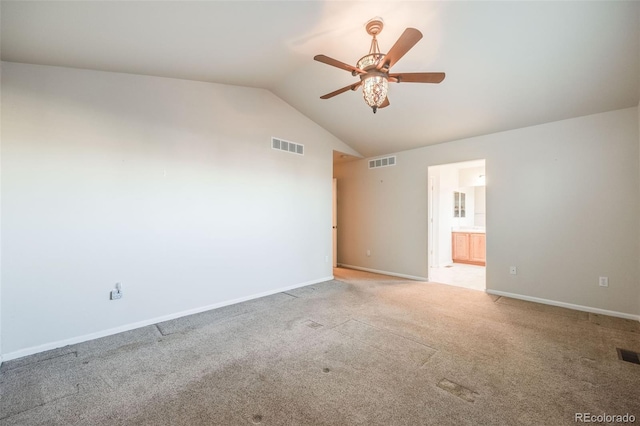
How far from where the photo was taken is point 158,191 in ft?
11.4

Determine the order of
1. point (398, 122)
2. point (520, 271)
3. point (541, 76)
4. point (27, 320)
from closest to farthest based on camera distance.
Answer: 1. point (27, 320)
2. point (541, 76)
3. point (520, 271)
4. point (398, 122)

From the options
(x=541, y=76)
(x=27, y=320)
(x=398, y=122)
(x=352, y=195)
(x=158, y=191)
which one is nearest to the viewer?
(x=27, y=320)

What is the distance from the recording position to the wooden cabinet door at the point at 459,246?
284 inches

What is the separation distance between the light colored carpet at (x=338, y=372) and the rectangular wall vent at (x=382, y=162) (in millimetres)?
3334

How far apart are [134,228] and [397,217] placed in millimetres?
4659

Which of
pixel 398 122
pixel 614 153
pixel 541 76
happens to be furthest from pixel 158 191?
pixel 614 153

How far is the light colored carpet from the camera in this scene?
6.02ft

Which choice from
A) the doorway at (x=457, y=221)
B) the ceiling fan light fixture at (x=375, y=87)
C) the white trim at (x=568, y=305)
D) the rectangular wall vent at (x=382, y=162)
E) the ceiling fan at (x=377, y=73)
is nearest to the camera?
the ceiling fan at (x=377, y=73)

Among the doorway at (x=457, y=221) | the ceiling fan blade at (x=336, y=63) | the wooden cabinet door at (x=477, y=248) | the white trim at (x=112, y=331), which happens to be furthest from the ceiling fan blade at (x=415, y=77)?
the wooden cabinet door at (x=477, y=248)

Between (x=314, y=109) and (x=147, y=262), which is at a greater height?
(x=314, y=109)

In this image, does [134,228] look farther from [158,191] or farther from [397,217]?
[397,217]

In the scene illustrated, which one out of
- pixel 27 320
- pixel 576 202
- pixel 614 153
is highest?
pixel 614 153

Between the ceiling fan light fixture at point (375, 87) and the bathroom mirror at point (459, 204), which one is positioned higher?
the ceiling fan light fixture at point (375, 87)

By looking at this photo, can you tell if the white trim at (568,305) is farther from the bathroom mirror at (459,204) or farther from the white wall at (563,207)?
the bathroom mirror at (459,204)
